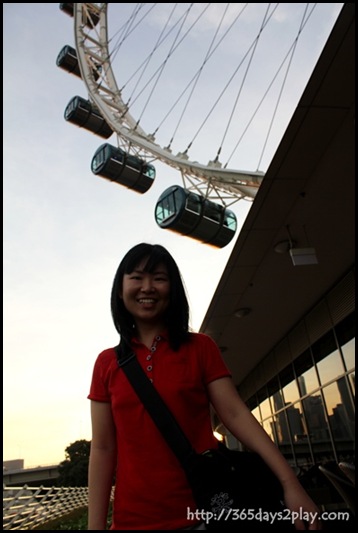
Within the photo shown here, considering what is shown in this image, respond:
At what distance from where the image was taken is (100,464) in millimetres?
1496

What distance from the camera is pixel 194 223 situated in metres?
13.8

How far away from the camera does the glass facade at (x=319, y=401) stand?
29.8ft

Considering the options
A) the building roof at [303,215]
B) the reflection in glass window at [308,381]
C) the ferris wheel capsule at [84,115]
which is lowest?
the reflection in glass window at [308,381]

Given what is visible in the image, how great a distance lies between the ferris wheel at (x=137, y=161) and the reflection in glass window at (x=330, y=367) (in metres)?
5.76

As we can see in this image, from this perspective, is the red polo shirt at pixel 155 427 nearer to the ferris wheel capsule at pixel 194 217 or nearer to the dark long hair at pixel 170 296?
the dark long hair at pixel 170 296


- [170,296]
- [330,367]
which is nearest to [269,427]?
[330,367]

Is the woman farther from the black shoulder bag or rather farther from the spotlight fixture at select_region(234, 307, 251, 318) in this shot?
the spotlight fixture at select_region(234, 307, 251, 318)

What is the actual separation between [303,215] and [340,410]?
4.99m

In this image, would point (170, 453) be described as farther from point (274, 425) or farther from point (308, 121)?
point (274, 425)

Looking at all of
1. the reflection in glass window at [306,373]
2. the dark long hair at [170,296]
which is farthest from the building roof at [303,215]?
the dark long hair at [170,296]

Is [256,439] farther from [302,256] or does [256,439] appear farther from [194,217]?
[194,217]

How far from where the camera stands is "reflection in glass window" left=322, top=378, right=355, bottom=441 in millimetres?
9070

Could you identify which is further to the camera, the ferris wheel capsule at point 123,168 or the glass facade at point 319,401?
the ferris wheel capsule at point 123,168

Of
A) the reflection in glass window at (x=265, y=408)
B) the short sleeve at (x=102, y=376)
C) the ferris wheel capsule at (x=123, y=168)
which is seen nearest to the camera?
the short sleeve at (x=102, y=376)
